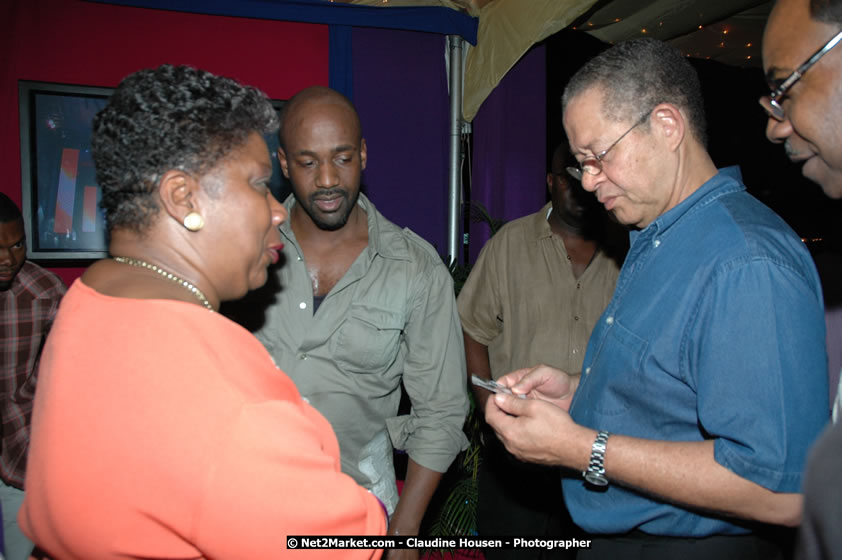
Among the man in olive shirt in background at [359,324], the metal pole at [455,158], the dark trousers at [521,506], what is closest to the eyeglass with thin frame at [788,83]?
the man in olive shirt in background at [359,324]

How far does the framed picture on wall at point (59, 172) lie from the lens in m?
4.08

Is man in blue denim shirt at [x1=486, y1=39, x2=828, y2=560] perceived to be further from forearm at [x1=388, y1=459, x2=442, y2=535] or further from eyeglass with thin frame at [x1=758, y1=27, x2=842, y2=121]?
forearm at [x1=388, y1=459, x2=442, y2=535]

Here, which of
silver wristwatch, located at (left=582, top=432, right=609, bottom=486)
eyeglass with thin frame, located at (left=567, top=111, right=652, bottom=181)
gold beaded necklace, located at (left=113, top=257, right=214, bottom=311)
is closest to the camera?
gold beaded necklace, located at (left=113, top=257, right=214, bottom=311)

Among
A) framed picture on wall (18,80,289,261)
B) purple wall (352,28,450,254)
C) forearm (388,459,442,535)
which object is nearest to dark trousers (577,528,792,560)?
forearm (388,459,442,535)

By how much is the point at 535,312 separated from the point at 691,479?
5.25ft

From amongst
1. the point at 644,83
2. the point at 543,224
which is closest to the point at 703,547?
the point at 644,83

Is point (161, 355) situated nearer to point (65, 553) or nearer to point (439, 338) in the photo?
point (65, 553)

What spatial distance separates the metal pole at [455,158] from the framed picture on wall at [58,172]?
3081 mm

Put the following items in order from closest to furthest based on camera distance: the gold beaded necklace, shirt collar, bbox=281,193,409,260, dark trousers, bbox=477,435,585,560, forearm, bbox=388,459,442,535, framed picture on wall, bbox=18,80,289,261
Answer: the gold beaded necklace → forearm, bbox=388,459,442,535 → shirt collar, bbox=281,193,409,260 → dark trousers, bbox=477,435,585,560 → framed picture on wall, bbox=18,80,289,261

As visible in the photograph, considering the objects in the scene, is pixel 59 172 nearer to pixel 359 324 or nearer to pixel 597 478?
pixel 359 324

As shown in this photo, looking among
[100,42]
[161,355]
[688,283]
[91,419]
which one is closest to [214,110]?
[161,355]

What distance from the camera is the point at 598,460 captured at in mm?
1313

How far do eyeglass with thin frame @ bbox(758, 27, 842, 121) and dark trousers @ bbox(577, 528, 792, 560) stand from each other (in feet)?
3.66

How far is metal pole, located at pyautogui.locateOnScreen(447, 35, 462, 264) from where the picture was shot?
505 cm
